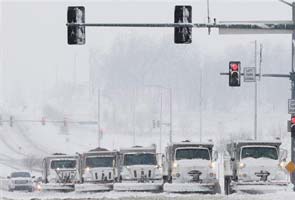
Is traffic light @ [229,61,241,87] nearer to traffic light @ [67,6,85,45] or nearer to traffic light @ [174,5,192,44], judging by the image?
traffic light @ [174,5,192,44]

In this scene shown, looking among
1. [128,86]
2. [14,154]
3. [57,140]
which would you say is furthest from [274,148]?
[128,86]

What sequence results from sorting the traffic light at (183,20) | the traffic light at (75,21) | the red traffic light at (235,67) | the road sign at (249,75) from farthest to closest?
1. the road sign at (249,75)
2. the red traffic light at (235,67)
3. the traffic light at (75,21)
4. the traffic light at (183,20)

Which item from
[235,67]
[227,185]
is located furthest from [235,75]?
[227,185]

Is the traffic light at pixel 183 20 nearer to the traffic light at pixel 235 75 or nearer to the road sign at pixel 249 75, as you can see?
the traffic light at pixel 235 75

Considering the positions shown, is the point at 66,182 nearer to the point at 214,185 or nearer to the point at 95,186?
the point at 95,186

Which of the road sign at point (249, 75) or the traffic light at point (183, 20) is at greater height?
the traffic light at point (183, 20)

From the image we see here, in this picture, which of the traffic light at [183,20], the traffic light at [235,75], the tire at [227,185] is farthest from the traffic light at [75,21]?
the tire at [227,185]

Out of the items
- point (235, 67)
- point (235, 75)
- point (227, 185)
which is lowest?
point (227, 185)

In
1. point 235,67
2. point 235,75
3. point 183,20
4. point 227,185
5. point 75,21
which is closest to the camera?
point 183,20

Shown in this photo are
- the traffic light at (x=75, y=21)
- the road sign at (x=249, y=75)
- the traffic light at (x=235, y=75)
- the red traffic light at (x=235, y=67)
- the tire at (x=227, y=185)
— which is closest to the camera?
the traffic light at (x=75, y=21)

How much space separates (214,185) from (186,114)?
133 meters

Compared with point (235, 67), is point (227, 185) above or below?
below

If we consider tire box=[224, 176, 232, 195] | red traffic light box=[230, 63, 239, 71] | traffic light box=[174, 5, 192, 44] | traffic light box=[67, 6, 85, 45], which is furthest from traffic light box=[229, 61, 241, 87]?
traffic light box=[67, 6, 85, 45]

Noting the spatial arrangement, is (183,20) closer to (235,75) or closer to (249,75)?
(235,75)
